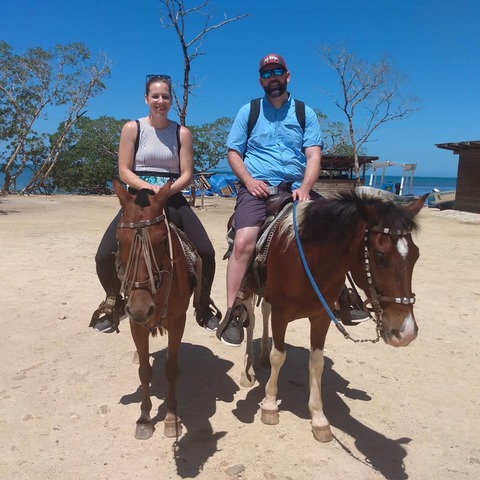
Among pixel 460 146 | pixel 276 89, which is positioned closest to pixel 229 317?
pixel 276 89

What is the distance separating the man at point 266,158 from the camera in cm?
345

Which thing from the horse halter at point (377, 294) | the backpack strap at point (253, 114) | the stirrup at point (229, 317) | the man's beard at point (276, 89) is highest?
the man's beard at point (276, 89)

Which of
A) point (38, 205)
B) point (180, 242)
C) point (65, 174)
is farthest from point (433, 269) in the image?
point (65, 174)

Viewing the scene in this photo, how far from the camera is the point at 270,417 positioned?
137 inches

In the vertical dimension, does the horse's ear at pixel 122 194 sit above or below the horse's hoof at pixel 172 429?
above

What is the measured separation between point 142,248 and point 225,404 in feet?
6.39

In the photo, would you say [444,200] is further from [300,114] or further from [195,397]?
[195,397]

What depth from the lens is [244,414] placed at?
3.64m

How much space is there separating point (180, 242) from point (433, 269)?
24.1 feet

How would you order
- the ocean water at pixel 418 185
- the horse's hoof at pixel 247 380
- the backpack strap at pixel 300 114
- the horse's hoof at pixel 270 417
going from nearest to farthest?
the horse's hoof at pixel 270 417
the backpack strap at pixel 300 114
the horse's hoof at pixel 247 380
the ocean water at pixel 418 185

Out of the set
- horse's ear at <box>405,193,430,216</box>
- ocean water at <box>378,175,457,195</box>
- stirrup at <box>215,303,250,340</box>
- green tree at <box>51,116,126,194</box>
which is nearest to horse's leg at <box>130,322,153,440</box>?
stirrup at <box>215,303,250,340</box>

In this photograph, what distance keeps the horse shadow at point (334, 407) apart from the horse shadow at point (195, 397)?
0.26m

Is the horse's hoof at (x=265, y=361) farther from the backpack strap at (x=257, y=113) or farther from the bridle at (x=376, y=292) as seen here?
the backpack strap at (x=257, y=113)

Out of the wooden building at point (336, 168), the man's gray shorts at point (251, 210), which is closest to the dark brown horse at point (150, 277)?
the man's gray shorts at point (251, 210)
